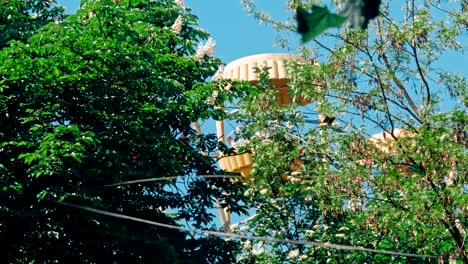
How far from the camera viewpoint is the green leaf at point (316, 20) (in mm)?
675

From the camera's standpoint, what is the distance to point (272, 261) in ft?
46.2

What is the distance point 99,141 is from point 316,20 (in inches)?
457

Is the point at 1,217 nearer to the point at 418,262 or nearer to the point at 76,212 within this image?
the point at 76,212

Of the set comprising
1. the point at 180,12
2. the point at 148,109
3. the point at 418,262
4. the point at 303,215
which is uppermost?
the point at 180,12

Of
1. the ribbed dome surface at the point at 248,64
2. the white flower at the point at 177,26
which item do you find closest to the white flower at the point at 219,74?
the white flower at the point at 177,26

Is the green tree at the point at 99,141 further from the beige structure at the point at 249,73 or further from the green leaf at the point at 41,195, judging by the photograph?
the beige structure at the point at 249,73

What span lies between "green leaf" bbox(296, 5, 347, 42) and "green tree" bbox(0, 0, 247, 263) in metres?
10.7

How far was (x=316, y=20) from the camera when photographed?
2.25 feet

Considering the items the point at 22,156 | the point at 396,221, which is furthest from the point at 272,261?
the point at 22,156

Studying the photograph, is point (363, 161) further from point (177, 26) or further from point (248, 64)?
point (248, 64)

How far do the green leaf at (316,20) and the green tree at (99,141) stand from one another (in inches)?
422

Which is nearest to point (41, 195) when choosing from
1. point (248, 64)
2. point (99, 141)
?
point (99, 141)

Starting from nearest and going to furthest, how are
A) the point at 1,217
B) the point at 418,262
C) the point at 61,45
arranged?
the point at 1,217
the point at 61,45
the point at 418,262

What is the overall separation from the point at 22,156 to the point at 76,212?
98 cm
